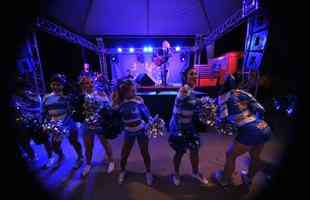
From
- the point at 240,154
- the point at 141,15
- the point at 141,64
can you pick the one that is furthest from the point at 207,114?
the point at 141,64

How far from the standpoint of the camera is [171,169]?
283 centimetres

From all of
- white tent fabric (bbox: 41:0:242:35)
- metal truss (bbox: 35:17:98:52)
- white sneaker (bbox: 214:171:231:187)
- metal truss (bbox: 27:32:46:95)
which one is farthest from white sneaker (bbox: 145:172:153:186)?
white tent fabric (bbox: 41:0:242:35)

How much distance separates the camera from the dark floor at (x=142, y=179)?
2.25 m

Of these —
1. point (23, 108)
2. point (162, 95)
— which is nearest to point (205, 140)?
point (162, 95)

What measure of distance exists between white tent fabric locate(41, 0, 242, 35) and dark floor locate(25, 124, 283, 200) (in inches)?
195

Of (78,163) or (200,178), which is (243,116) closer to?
(200,178)

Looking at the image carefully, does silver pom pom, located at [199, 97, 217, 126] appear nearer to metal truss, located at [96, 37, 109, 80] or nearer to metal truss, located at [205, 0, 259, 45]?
metal truss, located at [205, 0, 259, 45]

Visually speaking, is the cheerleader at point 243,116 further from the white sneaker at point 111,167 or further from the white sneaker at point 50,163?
the white sneaker at point 50,163

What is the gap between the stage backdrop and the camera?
8938 mm

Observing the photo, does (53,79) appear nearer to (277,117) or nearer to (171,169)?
(171,169)

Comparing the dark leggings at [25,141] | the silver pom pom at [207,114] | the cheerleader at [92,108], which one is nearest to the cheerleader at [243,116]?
the silver pom pom at [207,114]

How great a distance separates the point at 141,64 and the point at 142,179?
293 inches

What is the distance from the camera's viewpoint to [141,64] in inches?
358

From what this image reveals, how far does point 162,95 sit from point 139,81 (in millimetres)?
1732
